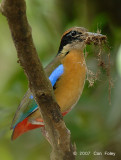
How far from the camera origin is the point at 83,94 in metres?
4.68

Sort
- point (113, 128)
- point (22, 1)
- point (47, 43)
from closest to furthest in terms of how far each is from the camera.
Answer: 1. point (22, 1)
2. point (113, 128)
3. point (47, 43)

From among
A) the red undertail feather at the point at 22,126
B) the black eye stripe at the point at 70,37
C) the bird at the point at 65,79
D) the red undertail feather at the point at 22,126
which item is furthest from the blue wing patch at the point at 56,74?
the red undertail feather at the point at 22,126

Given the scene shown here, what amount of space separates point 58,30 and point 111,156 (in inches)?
74.0

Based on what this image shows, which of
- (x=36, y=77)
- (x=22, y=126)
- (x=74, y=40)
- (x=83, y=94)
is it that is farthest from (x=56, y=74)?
(x=36, y=77)

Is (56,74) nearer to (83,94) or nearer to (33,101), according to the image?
(33,101)

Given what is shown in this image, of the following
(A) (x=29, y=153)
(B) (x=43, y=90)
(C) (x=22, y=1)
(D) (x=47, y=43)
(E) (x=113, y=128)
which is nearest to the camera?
(C) (x=22, y=1)

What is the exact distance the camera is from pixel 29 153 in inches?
198

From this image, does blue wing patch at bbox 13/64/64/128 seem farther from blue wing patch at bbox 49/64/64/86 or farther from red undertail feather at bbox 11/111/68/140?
red undertail feather at bbox 11/111/68/140

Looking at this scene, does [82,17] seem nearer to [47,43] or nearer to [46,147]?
[47,43]

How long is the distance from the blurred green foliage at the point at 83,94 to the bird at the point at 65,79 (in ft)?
1.11

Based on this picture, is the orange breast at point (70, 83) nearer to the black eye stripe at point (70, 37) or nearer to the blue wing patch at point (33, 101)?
A: the blue wing patch at point (33, 101)

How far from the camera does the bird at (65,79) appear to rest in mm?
3793

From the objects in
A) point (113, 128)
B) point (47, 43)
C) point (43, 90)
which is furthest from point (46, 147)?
point (43, 90)

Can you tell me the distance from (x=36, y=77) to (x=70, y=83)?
1.34m
